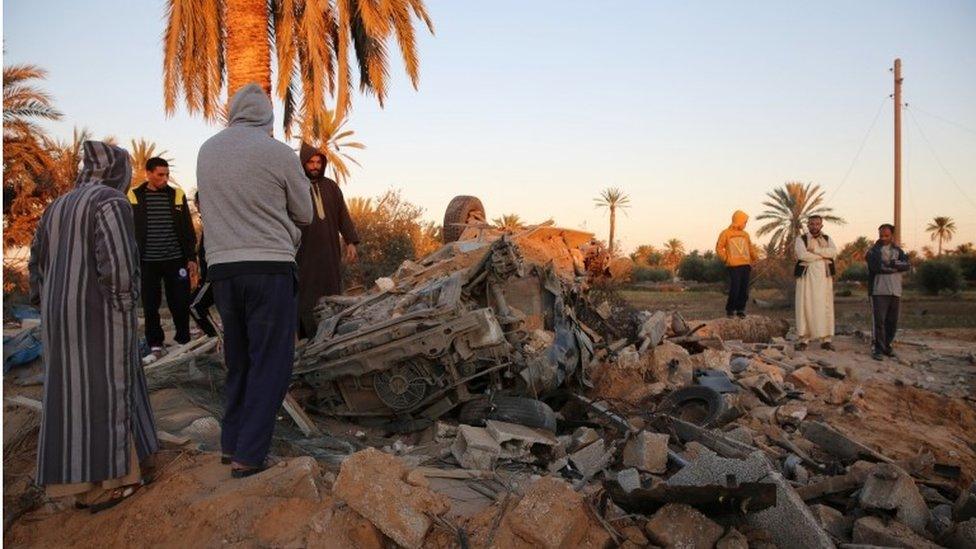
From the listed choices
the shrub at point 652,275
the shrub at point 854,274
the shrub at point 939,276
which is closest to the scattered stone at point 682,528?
the shrub at point 939,276

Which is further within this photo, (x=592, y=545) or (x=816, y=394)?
(x=816, y=394)

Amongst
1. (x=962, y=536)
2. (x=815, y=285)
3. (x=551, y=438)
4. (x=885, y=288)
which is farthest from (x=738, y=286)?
(x=962, y=536)

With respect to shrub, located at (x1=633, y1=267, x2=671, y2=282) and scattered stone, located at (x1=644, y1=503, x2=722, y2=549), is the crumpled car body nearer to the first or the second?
scattered stone, located at (x1=644, y1=503, x2=722, y2=549)

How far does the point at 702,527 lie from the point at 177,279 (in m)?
5.53

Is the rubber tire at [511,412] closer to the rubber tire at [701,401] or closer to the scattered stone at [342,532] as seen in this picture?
the rubber tire at [701,401]

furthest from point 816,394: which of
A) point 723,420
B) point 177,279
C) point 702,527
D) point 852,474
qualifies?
point 177,279

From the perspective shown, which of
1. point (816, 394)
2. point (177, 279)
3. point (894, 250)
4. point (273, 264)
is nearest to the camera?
point (273, 264)

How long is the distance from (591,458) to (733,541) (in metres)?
1.50

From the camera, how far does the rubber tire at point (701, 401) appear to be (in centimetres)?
548

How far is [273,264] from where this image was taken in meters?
3.46

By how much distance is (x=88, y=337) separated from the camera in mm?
3312

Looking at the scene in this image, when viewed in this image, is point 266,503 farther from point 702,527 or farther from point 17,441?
point 17,441

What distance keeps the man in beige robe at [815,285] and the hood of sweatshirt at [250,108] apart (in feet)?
31.0

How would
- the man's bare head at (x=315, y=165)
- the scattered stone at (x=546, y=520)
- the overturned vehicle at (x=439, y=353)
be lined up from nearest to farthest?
the scattered stone at (x=546, y=520)
the overturned vehicle at (x=439, y=353)
the man's bare head at (x=315, y=165)
